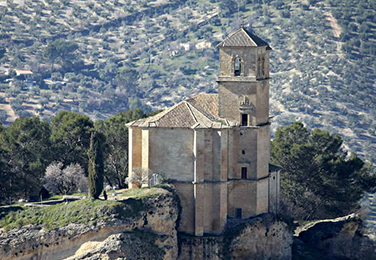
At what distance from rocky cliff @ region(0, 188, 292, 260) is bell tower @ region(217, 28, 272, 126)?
7.22 m

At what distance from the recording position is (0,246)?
69.3m

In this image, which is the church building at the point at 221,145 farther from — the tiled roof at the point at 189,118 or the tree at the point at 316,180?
the tree at the point at 316,180

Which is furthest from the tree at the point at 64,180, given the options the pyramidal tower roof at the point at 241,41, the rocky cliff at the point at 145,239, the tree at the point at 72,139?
the pyramidal tower roof at the point at 241,41

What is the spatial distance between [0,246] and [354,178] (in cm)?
3419

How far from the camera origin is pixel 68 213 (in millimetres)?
71438

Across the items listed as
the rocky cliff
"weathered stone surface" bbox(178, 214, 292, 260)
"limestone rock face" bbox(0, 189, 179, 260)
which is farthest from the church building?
"limestone rock face" bbox(0, 189, 179, 260)

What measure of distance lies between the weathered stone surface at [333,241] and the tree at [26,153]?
19226mm

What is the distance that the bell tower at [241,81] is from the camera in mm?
79250

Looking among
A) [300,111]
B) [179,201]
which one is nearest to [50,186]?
[179,201]

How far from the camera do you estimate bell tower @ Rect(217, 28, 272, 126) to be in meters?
79.2

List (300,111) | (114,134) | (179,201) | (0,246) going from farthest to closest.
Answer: (300,111) → (114,134) → (179,201) → (0,246)

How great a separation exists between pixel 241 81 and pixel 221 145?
5.05 meters

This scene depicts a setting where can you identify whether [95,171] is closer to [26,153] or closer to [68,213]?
[68,213]

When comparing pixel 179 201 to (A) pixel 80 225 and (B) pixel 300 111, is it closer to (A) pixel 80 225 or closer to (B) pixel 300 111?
(A) pixel 80 225
